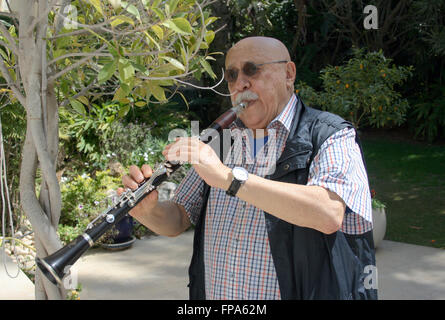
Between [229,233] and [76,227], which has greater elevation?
[229,233]

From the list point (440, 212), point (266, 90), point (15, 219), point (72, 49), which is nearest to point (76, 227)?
point (15, 219)

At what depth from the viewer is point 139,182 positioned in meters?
1.85

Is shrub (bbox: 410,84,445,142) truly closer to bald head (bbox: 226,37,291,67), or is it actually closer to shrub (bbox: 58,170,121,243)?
shrub (bbox: 58,170,121,243)

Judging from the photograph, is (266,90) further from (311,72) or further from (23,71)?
(311,72)

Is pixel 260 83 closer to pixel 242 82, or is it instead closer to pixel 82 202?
pixel 242 82

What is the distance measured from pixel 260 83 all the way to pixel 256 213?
51 cm

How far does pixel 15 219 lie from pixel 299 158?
17.1 ft

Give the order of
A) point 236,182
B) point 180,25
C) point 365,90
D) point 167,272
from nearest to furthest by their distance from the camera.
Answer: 1. point 180,25
2. point 236,182
3. point 167,272
4. point 365,90

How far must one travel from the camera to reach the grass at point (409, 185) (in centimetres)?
655

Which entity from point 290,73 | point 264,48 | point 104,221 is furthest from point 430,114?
point 104,221

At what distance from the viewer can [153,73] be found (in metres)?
1.81

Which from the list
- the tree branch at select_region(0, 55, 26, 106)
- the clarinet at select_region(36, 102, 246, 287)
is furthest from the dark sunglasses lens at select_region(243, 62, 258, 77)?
the tree branch at select_region(0, 55, 26, 106)

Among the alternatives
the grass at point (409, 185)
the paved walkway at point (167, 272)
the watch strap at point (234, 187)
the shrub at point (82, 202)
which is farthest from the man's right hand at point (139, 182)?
the grass at point (409, 185)

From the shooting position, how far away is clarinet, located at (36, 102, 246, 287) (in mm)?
1502
